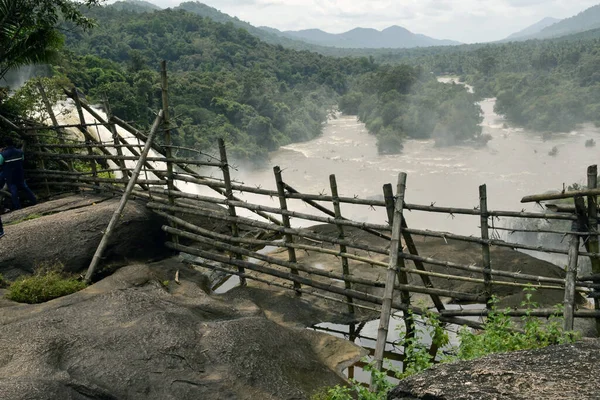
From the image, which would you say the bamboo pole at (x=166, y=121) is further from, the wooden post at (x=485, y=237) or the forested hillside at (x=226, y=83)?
the forested hillside at (x=226, y=83)

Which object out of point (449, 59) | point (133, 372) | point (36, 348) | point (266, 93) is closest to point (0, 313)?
point (36, 348)

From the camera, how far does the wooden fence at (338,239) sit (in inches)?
194

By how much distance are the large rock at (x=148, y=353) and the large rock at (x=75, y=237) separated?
53.8 inches

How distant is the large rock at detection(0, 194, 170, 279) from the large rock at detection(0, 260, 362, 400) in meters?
1.37

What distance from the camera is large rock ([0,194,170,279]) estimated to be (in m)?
6.86

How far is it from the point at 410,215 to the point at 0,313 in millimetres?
17052

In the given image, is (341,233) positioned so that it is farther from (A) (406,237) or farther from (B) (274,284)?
(B) (274,284)

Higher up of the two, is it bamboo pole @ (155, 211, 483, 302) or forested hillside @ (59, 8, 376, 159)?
forested hillside @ (59, 8, 376, 159)

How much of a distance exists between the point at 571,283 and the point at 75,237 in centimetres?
564

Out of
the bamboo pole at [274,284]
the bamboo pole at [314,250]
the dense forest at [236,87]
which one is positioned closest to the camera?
the bamboo pole at [314,250]

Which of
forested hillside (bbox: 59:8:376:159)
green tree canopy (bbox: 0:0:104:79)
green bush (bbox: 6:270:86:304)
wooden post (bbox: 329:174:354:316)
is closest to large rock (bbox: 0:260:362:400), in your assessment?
green bush (bbox: 6:270:86:304)

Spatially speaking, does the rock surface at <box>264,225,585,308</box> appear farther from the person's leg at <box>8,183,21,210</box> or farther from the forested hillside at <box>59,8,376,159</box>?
the forested hillside at <box>59,8,376,159</box>

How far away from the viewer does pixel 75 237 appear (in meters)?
7.11

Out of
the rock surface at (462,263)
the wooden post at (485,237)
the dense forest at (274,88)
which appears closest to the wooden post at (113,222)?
the rock surface at (462,263)
